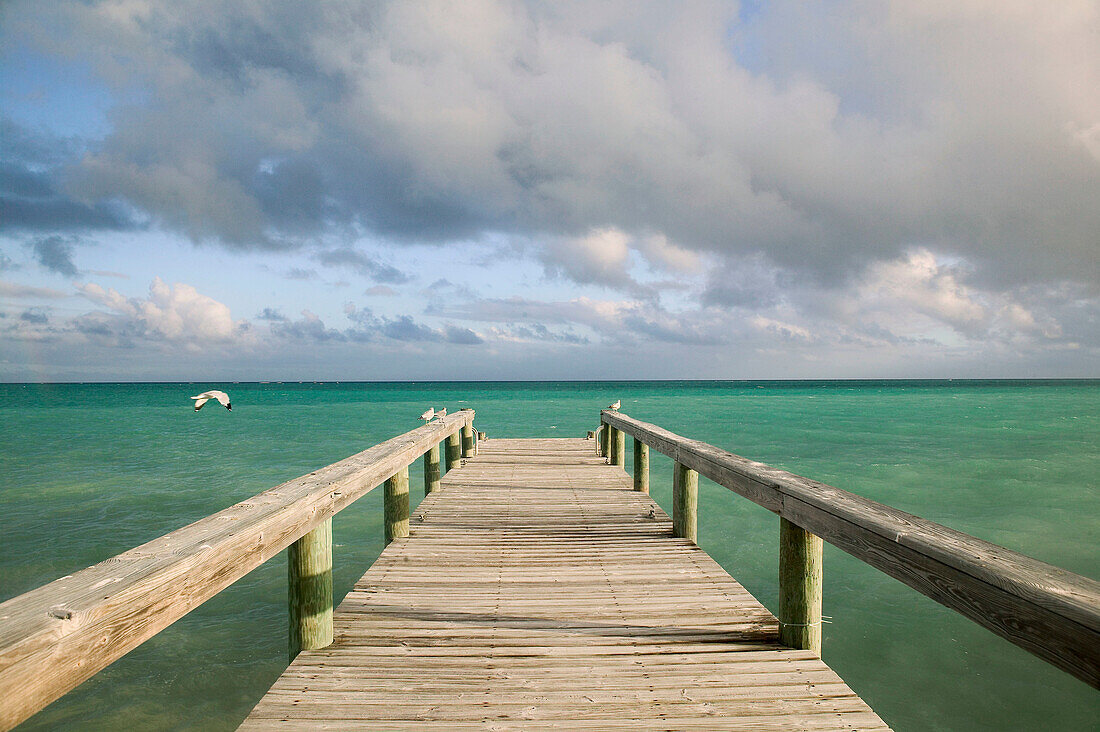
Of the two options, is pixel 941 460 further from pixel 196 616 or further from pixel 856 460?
pixel 196 616

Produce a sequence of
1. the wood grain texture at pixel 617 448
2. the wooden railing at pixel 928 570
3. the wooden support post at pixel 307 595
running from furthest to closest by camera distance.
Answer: the wood grain texture at pixel 617 448 → the wooden support post at pixel 307 595 → the wooden railing at pixel 928 570

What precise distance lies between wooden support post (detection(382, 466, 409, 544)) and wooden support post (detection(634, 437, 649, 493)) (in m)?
3.10

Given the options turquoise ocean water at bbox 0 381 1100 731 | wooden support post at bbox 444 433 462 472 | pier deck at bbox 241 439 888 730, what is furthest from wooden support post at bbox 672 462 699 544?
wooden support post at bbox 444 433 462 472

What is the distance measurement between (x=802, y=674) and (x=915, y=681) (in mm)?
3205

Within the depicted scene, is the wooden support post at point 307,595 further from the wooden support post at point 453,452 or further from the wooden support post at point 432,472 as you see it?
the wooden support post at point 453,452

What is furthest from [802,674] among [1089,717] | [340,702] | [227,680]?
[227,680]

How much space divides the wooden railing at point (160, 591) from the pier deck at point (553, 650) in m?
0.53

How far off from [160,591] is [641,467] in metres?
5.88

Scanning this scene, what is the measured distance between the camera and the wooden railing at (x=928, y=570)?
1.35 m

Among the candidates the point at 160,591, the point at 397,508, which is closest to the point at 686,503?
the point at 397,508

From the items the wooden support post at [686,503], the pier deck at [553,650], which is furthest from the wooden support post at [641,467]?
the wooden support post at [686,503]

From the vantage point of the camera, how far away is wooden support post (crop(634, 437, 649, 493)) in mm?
6879

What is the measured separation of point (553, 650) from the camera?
2967 mm

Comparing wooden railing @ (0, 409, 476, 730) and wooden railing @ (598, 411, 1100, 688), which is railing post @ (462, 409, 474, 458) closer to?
wooden railing @ (0, 409, 476, 730)
